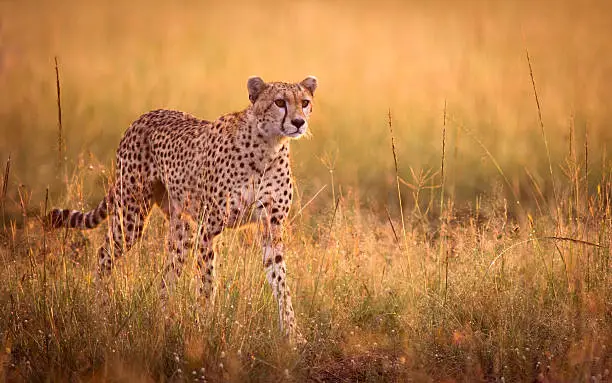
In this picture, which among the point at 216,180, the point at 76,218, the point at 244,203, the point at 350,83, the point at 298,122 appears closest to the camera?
the point at 298,122

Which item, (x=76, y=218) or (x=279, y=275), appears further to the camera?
(x=76, y=218)

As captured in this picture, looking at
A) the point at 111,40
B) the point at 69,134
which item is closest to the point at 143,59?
the point at 111,40

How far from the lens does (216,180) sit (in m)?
4.99

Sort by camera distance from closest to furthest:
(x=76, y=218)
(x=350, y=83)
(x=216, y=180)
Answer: (x=216, y=180)
(x=76, y=218)
(x=350, y=83)

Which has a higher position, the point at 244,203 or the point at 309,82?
the point at 309,82

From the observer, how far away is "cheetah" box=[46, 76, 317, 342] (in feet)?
15.6

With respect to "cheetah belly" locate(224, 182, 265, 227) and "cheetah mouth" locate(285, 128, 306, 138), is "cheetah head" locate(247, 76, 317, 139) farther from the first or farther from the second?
"cheetah belly" locate(224, 182, 265, 227)

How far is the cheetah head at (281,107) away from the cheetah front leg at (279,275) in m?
0.49

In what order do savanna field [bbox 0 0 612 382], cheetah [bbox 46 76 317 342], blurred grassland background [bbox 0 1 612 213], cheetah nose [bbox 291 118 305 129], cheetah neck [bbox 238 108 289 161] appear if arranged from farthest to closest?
blurred grassland background [bbox 0 1 612 213] < cheetah neck [bbox 238 108 289 161] < cheetah [bbox 46 76 317 342] < cheetah nose [bbox 291 118 305 129] < savanna field [bbox 0 0 612 382]

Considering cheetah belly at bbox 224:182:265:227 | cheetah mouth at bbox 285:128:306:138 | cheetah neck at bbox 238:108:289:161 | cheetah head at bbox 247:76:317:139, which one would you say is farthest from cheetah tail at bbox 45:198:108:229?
cheetah mouth at bbox 285:128:306:138

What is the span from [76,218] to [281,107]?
52.9 inches

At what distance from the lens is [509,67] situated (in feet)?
42.9

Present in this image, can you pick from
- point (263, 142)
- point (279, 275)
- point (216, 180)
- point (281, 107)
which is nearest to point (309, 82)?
point (281, 107)

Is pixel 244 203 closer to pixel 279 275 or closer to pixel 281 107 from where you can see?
pixel 279 275
